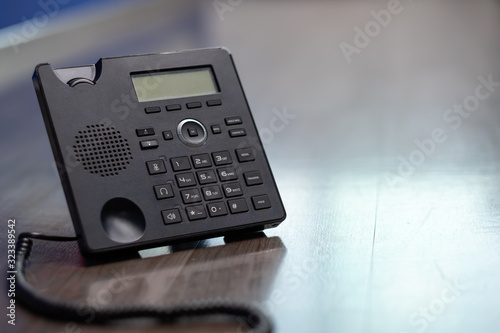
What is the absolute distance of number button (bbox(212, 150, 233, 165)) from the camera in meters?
0.85

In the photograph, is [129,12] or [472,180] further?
[129,12]

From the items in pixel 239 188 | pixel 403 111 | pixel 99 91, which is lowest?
pixel 403 111

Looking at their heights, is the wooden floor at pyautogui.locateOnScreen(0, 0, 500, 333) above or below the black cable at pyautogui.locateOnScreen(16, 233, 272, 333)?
below

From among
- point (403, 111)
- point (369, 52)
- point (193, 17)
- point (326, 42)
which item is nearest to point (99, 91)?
point (403, 111)

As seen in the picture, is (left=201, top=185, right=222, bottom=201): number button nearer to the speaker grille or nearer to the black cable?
the speaker grille

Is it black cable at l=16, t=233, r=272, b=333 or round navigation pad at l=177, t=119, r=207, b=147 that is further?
round navigation pad at l=177, t=119, r=207, b=147

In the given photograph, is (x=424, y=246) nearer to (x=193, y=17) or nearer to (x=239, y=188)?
(x=239, y=188)

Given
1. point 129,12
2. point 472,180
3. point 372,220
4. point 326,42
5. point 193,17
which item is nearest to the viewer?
point 372,220

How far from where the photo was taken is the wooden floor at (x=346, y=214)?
2.04ft

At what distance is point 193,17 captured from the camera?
365cm

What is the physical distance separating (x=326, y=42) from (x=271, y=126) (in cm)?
139

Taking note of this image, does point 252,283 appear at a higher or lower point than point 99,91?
lower

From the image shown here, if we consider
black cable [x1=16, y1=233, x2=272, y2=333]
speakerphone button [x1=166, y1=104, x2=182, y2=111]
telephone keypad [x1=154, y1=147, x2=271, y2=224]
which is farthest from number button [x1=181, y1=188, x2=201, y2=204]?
black cable [x1=16, y1=233, x2=272, y2=333]

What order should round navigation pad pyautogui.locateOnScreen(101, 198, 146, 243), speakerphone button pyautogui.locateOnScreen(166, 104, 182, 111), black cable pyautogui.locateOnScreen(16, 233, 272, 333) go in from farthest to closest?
speakerphone button pyautogui.locateOnScreen(166, 104, 182, 111) → round navigation pad pyautogui.locateOnScreen(101, 198, 146, 243) → black cable pyautogui.locateOnScreen(16, 233, 272, 333)
